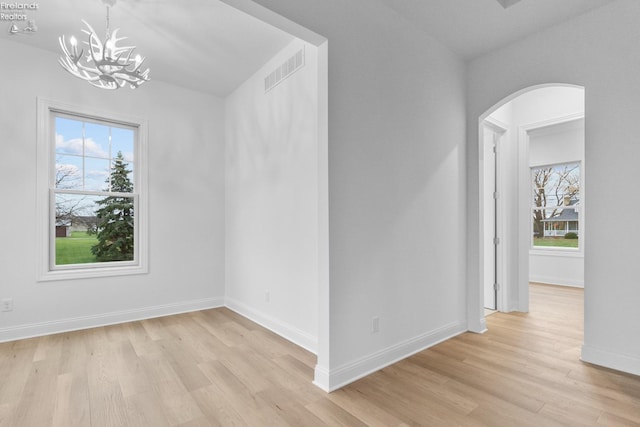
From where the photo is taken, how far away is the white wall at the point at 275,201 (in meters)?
3.11

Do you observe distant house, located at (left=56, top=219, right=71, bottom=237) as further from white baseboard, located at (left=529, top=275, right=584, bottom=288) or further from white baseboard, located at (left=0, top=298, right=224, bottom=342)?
white baseboard, located at (left=529, top=275, right=584, bottom=288)

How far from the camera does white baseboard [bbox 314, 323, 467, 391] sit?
2287 mm

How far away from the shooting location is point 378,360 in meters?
2.58

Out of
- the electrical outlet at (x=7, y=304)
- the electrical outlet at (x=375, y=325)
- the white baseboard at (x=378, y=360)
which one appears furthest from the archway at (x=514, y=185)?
the electrical outlet at (x=7, y=304)

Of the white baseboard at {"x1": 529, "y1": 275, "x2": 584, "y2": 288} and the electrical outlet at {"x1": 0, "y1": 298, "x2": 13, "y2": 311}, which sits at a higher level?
the electrical outlet at {"x1": 0, "y1": 298, "x2": 13, "y2": 311}

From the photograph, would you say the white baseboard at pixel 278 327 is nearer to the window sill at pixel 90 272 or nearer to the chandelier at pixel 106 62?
the window sill at pixel 90 272

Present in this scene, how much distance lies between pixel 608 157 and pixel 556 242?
4525mm

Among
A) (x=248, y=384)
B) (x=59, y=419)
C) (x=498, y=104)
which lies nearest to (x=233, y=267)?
(x=248, y=384)

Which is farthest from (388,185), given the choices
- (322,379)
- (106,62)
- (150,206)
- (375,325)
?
(150,206)

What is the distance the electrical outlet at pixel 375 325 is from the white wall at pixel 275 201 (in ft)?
2.15

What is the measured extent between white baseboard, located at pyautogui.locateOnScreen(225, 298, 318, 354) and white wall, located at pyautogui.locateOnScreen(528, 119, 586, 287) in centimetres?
555

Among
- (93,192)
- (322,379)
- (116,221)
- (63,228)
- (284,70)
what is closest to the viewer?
(322,379)

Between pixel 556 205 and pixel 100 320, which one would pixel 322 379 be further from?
pixel 556 205

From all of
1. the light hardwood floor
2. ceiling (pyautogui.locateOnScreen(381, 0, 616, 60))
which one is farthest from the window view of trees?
ceiling (pyautogui.locateOnScreen(381, 0, 616, 60))
